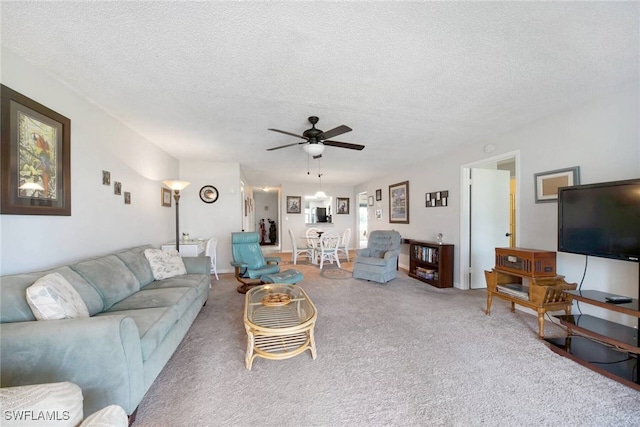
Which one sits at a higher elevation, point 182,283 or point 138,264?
point 138,264

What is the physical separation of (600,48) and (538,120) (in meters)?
1.33

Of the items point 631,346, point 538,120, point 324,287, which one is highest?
point 538,120

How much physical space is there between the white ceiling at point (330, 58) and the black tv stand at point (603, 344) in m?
1.81

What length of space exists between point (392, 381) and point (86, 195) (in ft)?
10.5

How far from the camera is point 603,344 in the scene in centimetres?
211

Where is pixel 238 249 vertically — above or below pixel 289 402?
above

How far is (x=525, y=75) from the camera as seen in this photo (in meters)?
1.97

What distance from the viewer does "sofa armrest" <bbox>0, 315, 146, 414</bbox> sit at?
1.18 m

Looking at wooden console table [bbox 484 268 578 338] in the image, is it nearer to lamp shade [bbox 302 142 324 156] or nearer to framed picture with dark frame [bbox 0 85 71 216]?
lamp shade [bbox 302 142 324 156]

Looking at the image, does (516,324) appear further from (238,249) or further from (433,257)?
(238,249)

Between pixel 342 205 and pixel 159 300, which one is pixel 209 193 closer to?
pixel 159 300

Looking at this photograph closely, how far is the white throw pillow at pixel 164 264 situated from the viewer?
2727 millimetres

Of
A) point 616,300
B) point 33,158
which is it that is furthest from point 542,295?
point 33,158

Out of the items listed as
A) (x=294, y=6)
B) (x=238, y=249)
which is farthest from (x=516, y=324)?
(x=238, y=249)
